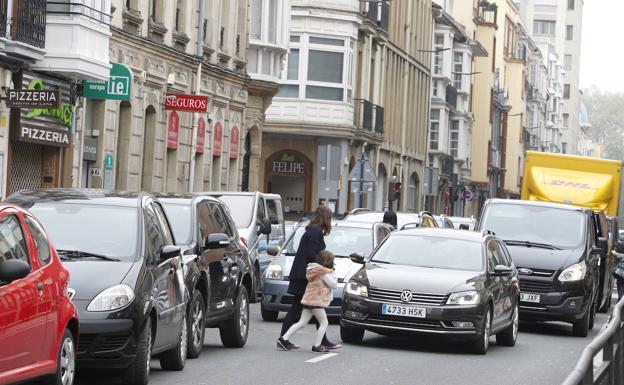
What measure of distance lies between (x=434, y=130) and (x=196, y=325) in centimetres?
7104

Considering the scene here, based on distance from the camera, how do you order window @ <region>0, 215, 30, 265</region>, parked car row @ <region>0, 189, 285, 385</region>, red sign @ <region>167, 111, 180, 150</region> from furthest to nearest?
1. red sign @ <region>167, 111, 180, 150</region>
2. parked car row @ <region>0, 189, 285, 385</region>
3. window @ <region>0, 215, 30, 265</region>

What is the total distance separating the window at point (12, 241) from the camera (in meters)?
10.8

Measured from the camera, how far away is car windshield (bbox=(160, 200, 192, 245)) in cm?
1693

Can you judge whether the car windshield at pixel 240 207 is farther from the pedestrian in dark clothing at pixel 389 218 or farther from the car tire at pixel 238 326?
the car tire at pixel 238 326

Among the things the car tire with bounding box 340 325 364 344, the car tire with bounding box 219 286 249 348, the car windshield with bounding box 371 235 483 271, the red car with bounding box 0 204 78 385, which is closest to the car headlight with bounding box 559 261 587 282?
the car windshield with bounding box 371 235 483 271

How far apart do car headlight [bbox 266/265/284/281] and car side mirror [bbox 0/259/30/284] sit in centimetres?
1308

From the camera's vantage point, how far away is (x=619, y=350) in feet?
31.6

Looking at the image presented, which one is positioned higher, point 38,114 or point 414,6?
point 414,6

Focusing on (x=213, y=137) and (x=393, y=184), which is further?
(x=393, y=184)

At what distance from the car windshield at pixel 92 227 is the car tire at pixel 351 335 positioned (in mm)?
5587

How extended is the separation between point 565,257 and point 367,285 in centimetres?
602

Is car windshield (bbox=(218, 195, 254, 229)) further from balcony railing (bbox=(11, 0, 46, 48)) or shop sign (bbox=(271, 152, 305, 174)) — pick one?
shop sign (bbox=(271, 152, 305, 174))

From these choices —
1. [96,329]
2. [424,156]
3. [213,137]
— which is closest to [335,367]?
[96,329]

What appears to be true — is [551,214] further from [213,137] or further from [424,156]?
[424,156]
